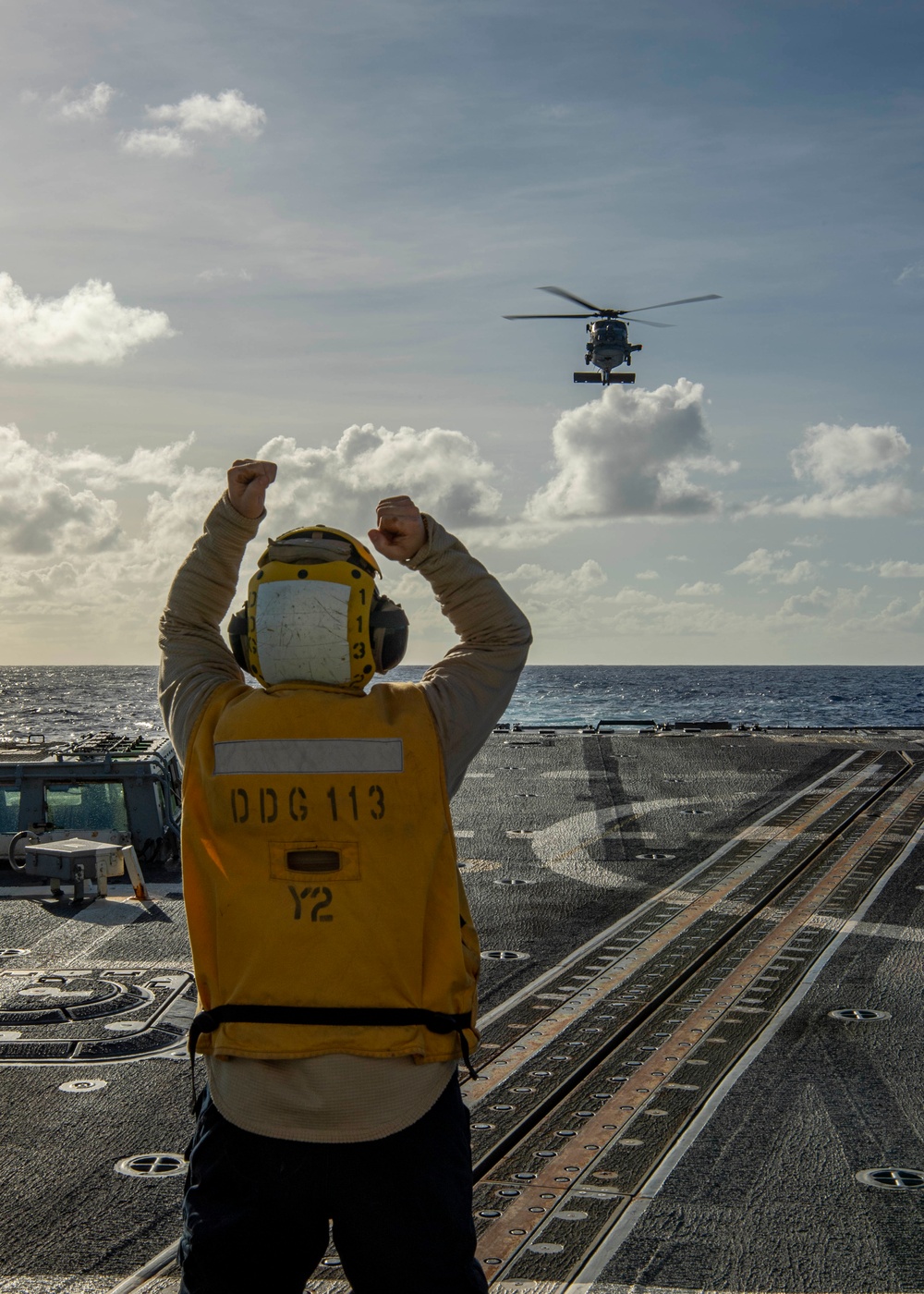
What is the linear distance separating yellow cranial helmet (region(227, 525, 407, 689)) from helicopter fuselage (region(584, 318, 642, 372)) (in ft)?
120

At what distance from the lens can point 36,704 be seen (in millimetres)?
132500

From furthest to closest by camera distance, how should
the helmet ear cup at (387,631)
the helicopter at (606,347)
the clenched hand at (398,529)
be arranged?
the helicopter at (606,347)
the clenched hand at (398,529)
the helmet ear cup at (387,631)

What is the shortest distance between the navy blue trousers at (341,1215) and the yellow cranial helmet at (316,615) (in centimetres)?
113

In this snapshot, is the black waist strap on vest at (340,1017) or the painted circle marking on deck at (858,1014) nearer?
the black waist strap on vest at (340,1017)

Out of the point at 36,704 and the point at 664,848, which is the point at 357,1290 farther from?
the point at 36,704

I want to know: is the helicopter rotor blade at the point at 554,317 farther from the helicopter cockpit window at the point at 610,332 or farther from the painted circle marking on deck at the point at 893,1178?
the painted circle marking on deck at the point at 893,1178

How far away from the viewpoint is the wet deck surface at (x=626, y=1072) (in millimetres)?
5910

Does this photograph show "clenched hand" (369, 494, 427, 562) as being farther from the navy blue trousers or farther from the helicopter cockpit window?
the helicopter cockpit window

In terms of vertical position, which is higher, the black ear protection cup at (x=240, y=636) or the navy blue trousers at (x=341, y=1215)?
the black ear protection cup at (x=240, y=636)

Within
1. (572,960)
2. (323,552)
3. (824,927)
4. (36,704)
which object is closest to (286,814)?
(323,552)

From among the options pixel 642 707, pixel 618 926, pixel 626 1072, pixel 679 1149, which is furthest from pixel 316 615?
pixel 642 707

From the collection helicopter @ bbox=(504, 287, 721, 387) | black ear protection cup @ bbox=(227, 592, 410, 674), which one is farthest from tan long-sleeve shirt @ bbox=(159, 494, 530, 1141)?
helicopter @ bbox=(504, 287, 721, 387)

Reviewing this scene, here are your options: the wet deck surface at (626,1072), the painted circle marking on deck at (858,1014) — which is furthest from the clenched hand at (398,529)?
the painted circle marking on deck at (858,1014)

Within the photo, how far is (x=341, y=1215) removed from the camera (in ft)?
9.01
